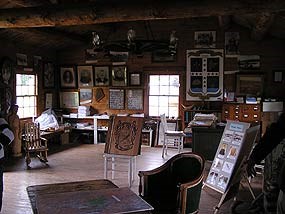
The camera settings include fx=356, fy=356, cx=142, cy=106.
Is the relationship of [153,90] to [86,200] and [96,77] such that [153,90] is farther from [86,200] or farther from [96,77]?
[86,200]

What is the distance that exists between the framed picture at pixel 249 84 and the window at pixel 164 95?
5.20 ft

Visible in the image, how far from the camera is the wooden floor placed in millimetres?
4945

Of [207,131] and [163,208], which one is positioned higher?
[207,131]

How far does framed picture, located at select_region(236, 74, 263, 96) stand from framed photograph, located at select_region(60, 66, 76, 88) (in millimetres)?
4569

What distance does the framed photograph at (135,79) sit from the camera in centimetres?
970

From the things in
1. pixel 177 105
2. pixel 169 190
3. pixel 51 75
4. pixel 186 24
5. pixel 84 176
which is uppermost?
pixel 186 24

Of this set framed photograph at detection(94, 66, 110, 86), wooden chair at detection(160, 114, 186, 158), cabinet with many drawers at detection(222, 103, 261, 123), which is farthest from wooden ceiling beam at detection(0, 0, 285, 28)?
framed photograph at detection(94, 66, 110, 86)

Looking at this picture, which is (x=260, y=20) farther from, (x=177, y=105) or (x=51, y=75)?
(x=51, y=75)

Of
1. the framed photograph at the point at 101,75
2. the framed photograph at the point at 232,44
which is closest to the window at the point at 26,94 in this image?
the framed photograph at the point at 101,75

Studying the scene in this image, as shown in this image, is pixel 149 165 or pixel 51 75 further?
pixel 51 75

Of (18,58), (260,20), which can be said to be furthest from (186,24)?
(18,58)

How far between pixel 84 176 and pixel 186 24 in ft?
16.4

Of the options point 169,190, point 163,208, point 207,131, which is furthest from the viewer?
point 207,131

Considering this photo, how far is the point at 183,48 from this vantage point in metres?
9.38
